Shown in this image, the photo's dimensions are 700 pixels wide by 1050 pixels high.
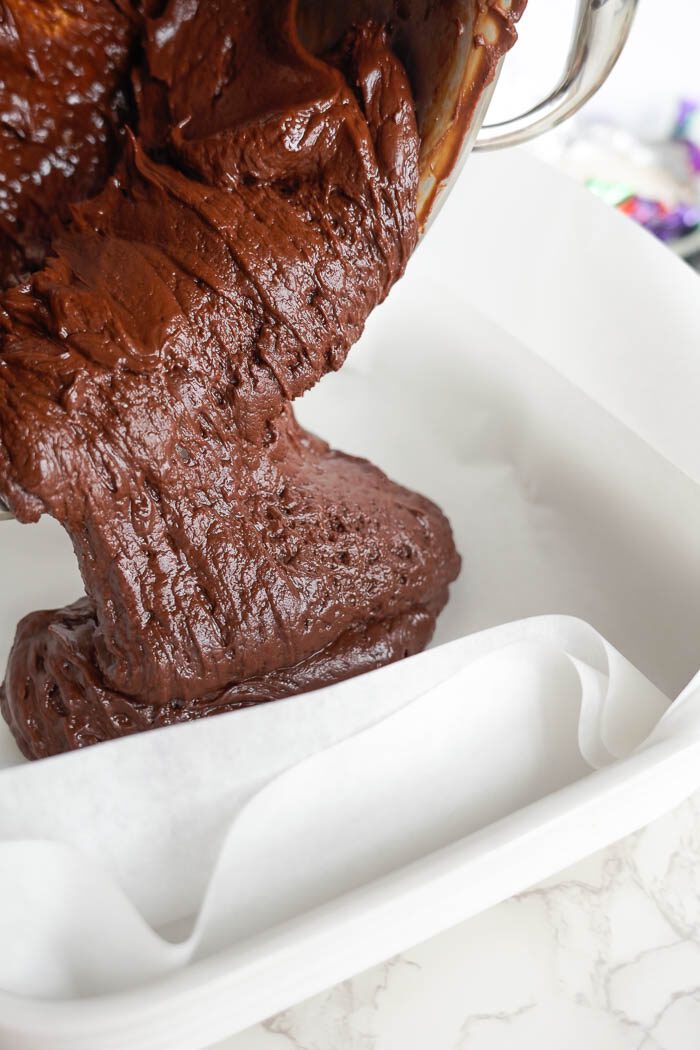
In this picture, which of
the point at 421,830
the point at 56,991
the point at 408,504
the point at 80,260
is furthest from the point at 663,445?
the point at 56,991

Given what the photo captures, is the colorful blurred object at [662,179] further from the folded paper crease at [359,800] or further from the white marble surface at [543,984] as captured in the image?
the white marble surface at [543,984]

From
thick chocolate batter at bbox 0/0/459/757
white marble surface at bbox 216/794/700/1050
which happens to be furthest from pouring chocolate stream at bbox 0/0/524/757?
white marble surface at bbox 216/794/700/1050

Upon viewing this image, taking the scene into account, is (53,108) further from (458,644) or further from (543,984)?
(543,984)

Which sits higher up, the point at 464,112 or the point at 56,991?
the point at 464,112

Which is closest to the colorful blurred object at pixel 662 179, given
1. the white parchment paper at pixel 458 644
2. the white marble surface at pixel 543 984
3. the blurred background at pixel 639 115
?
the blurred background at pixel 639 115

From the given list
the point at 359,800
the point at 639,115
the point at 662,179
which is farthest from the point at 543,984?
the point at 639,115

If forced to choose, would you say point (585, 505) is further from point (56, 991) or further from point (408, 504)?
point (56, 991)
